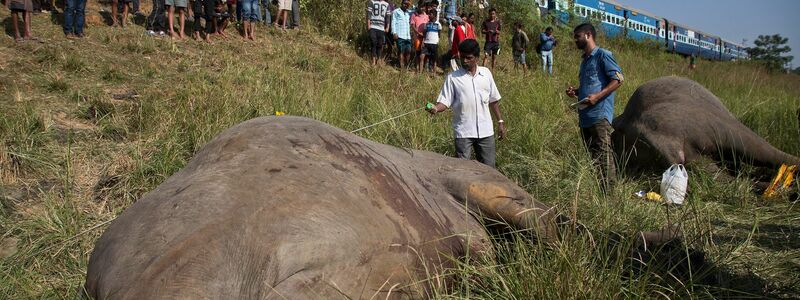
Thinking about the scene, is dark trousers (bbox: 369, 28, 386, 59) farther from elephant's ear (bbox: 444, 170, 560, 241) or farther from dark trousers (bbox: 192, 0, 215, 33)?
elephant's ear (bbox: 444, 170, 560, 241)

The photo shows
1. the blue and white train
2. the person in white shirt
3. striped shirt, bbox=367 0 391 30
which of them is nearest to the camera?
striped shirt, bbox=367 0 391 30

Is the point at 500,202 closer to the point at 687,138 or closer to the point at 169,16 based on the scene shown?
the point at 687,138

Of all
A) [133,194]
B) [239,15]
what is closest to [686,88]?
[133,194]

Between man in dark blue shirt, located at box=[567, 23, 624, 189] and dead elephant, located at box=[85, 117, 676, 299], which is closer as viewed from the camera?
dead elephant, located at box=[85, 117, 676, 299]

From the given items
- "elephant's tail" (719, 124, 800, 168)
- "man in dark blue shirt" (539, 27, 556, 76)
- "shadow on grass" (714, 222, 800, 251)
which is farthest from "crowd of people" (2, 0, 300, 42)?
"shadow on grass" (714, 222, 800, 251)

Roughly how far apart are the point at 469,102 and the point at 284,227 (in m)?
3.03

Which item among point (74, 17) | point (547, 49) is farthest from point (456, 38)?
point (74, 17)

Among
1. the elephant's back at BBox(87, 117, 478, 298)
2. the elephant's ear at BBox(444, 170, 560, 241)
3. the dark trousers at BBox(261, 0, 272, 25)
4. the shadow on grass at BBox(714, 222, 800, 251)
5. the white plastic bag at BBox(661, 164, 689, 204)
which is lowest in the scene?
Answer: the shadow on grass at BBox(714, 222, 800, 251)

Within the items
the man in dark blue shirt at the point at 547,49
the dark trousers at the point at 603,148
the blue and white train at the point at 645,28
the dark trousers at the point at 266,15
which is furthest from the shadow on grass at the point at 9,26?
the blue and white train at the point at 645,28

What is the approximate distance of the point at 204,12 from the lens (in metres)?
10.1

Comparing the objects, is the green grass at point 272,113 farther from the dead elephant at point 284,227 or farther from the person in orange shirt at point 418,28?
the person in orange shirt at point 418,28

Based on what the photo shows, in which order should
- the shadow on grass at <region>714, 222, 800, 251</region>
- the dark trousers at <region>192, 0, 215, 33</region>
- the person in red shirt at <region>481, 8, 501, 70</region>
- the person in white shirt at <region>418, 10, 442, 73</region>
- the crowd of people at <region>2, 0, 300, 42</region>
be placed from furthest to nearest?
the person in red shirt at <region>481, 8, 501, 70</region> < the person in white shirt at <region>418, 10, 442, 73</region> < the dark trousers at <region>192, 0, 215, 33</region> < the crowd of people at <region>2, 0, 300, 42</region> < the shadow on grass at <region>714, 222, 800, 251</region>

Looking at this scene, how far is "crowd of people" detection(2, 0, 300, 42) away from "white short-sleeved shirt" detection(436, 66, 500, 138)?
6140mm

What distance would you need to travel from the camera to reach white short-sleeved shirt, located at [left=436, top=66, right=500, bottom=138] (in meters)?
4.96
